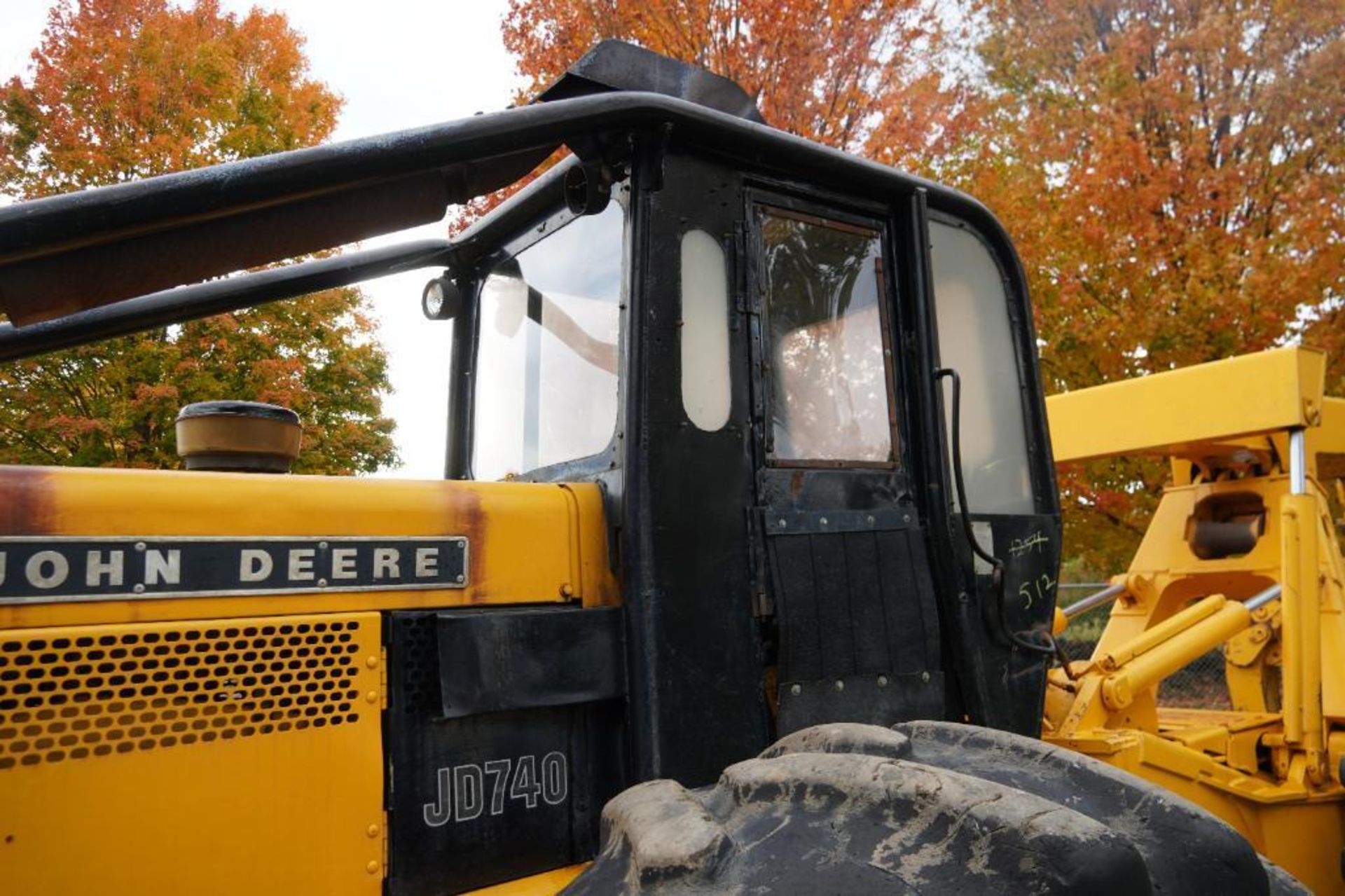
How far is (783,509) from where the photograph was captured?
8.07 feet

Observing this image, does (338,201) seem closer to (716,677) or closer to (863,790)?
(716,677)

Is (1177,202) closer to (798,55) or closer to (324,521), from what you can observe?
(798,55)

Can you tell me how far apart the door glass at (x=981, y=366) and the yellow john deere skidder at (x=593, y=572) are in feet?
0.05

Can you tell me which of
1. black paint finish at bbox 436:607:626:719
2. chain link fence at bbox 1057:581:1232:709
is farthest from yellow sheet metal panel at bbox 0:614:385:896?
chain link fence at bbox 1057:581:1232:709

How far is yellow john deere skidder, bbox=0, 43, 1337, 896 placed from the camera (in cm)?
177

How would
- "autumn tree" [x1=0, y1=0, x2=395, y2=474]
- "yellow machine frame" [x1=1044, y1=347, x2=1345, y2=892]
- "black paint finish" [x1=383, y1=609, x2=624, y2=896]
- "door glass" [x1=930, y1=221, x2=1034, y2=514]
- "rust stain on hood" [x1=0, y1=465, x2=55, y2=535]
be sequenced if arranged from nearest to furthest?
"rust stain on hood" [x1=0, y1=465, x2=55, y2=535]
"black paint finish" [x1=383, y1=609, x2=624, y2=896]
"door glass" [x1=930, y1=221, x2=1034, y2=514]
"yellow machine frame" [x1=1044, y1=347, x2=1345, y2=892]
"autumn tree" [x1=0, y1=0, x2=395, y2=474]

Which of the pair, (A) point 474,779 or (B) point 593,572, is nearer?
(A) point 474,779

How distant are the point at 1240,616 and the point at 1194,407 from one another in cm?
90

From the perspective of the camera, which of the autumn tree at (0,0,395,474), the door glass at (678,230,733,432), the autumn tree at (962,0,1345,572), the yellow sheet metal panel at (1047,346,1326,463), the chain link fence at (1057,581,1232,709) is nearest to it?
the door glass at (678,230,733,432)

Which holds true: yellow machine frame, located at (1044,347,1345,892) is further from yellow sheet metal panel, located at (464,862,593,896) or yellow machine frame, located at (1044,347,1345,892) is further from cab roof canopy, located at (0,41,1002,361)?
cab roof canopy, located at (0,41,1002,361)

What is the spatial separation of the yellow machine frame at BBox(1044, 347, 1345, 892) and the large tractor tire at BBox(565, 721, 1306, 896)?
5.72ft

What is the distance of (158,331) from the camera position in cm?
902

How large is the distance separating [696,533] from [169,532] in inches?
41.3

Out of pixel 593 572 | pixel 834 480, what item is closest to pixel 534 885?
pixel 593 572
